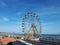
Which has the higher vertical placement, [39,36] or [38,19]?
[38,19]

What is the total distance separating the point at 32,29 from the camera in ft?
257

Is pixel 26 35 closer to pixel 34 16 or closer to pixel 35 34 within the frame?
pixel 35 34

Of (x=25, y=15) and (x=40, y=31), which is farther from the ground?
(x=25, y=15)

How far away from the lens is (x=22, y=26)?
74188 mm

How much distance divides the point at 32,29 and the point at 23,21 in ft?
23.2

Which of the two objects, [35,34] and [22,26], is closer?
[22,26]

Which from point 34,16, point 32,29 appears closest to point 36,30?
point 32,29

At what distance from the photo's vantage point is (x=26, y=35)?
78375 millimetres

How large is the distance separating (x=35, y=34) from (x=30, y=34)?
2.87 meters

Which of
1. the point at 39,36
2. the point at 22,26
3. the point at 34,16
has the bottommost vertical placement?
the point at 39,36

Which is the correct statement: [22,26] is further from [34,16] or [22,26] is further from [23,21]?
[34,16]

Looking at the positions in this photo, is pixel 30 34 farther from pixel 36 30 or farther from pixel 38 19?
pixel 38 19

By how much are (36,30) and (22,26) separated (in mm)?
9129

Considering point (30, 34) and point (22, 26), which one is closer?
point (22, 26)
